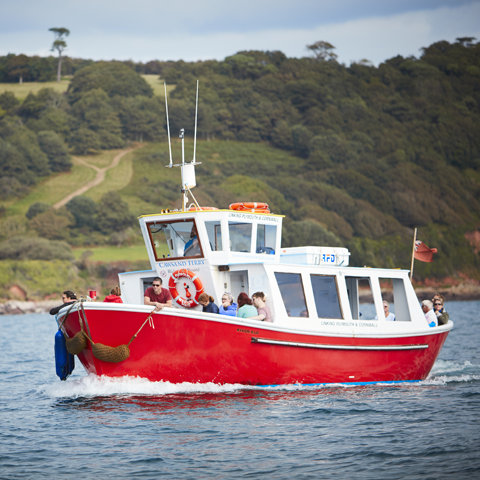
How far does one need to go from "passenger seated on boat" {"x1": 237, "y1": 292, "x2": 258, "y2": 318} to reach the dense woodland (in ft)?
239

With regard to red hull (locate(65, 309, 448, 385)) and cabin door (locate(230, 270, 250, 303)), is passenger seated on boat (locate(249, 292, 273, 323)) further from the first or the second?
cabin door (locate(230, 270, 250, 303))

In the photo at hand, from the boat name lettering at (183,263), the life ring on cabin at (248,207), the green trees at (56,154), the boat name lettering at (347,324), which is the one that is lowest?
the boat name lettering at (347,324)

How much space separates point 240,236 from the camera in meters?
15.0

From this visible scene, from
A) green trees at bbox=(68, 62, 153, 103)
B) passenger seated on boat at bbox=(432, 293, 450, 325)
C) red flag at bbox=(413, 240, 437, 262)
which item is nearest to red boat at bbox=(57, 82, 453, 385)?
passenger seated on boat at bbox=(432, 293, 450, 325)

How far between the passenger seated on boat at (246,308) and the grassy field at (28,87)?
149 meters

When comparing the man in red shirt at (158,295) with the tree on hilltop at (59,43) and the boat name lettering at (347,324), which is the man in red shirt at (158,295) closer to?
the boat name lettering at (347,324)

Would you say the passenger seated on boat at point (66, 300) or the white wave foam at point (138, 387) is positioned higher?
the passenger seated on boat at point (66, 300)

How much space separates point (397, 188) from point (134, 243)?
55.3 metres

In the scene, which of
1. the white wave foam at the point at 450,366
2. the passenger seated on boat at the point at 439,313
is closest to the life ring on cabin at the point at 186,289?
the passenger seated on boat at the point at 439,313

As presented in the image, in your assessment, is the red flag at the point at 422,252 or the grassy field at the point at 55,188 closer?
the red flag at the point at 422,252

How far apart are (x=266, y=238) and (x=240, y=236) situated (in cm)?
97

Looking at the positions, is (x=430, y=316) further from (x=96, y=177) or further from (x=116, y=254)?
(x=96, y=177)

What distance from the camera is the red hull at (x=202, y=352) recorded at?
1281 cm

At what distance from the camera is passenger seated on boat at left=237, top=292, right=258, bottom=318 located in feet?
44.0
